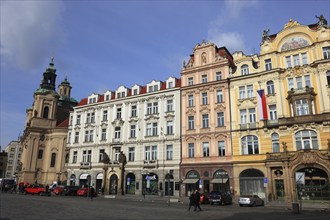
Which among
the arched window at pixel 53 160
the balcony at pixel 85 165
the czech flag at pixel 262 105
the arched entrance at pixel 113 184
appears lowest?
the arched entrance at pixel 113 184

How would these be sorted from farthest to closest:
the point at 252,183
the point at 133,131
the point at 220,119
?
1. the point at 133,131
2. the point at 220,119
3. the point at 252,183

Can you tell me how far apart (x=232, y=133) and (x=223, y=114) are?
3.38 metres

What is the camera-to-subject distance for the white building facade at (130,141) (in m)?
48.0

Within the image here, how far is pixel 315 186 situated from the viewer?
3603 cm

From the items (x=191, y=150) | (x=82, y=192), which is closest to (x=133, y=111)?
(x=191, y=150)

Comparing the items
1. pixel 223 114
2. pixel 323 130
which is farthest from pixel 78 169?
pixel 323 130

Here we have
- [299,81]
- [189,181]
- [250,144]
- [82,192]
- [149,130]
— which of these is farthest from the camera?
[149,130]

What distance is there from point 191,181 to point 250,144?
10.5 metres

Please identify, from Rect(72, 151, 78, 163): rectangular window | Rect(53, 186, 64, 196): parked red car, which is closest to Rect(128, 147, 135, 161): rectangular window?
Rect(53, 186, 64, 196): parked red car

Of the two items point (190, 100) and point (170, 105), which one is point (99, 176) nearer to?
point (170, 105)

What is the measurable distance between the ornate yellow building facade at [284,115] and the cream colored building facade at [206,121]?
142cm

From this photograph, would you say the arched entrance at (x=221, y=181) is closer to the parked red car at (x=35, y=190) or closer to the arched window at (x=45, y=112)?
the parked red car at (x=35, y=190)

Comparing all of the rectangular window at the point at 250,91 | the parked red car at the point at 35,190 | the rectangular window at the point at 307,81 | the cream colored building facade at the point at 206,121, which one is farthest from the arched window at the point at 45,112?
the rectangular window at the point at 307,81

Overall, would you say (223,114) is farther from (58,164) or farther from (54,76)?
(54,76)
